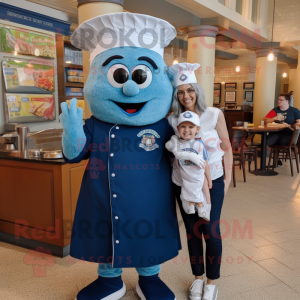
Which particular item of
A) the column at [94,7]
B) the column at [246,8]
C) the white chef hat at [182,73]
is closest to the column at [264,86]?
the column at [246,8]

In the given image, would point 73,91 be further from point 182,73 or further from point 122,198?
point 122,198

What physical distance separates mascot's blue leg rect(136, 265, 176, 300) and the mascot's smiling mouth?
1.00 meters

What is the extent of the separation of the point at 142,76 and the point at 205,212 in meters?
0.83

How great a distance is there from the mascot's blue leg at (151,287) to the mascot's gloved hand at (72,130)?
0.88 meters

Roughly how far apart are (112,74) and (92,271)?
1.58 m

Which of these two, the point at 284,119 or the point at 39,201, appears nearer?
the point at 39,201

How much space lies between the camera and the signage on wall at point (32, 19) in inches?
181

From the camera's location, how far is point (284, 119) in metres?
6.41

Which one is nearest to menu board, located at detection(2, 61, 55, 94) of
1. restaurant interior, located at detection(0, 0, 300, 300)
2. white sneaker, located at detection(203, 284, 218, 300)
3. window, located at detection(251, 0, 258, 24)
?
restaurant interior, located at detection(0, 0, 300, 300)

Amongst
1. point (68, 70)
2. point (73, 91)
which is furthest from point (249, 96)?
point (68, 70)

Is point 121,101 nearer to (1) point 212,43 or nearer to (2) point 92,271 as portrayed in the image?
(2) point 92,271

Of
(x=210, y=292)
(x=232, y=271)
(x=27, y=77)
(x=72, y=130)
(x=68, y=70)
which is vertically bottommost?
(x=232, y=271)

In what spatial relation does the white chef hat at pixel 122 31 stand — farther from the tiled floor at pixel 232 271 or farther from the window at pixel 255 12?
the window at pixel 255 12

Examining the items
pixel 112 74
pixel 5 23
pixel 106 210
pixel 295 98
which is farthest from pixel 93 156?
pixel 295 98
